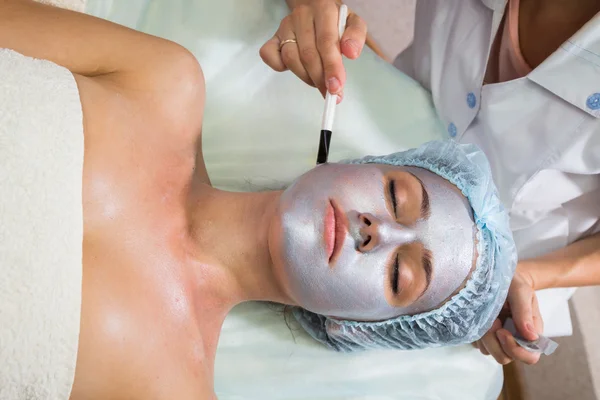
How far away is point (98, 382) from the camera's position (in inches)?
34.2

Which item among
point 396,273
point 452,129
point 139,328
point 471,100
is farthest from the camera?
point 452,129

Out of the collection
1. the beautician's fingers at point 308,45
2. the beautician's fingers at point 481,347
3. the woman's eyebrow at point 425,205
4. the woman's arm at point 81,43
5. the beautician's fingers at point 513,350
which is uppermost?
the beautician's fingers at point 308,45

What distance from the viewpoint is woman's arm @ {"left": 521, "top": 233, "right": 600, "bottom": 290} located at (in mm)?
1306

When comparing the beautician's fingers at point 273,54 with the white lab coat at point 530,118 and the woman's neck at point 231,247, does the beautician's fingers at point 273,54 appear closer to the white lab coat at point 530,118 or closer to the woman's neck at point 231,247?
the woman's neck at point 231,247

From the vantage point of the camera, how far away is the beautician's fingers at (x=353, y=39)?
3.20 ft

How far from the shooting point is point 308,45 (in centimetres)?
100

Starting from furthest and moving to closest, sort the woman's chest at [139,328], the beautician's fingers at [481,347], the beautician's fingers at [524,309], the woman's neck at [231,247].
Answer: the beautician's fingers at [481,347] < the beautician's fingers at [524,309] < the woman's neck at [231,247] < the woman's chest at [139,328]

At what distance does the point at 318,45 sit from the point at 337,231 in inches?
13.5

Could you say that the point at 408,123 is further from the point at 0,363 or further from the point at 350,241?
the point at 0,363

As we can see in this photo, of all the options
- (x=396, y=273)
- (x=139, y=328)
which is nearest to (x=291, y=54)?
(x=396, y=273)

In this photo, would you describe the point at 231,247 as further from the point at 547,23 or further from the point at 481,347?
the point at 547,23

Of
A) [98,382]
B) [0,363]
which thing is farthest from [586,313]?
[0,363]

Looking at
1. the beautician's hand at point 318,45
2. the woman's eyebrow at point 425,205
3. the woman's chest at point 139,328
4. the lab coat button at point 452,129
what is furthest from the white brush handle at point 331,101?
the lab coat button at point 452,129

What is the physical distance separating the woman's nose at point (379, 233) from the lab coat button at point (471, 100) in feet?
1.50
